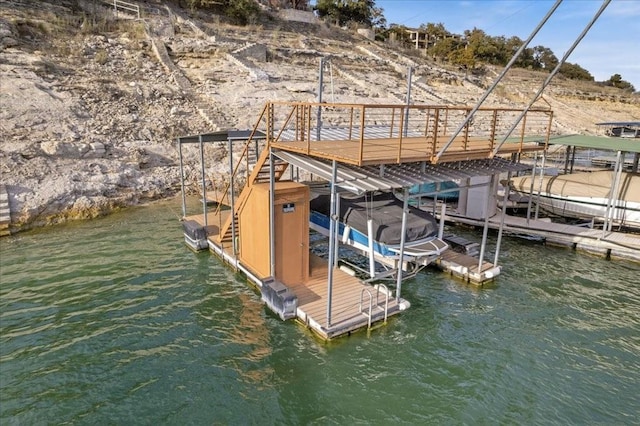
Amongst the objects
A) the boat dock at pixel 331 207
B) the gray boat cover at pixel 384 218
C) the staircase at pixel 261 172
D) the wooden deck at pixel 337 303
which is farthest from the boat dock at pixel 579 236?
the staircase at pixel 261 172

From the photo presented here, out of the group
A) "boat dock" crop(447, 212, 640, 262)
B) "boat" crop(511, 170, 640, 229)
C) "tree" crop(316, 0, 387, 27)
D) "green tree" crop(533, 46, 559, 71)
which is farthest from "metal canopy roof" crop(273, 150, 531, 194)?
"green tree" crop(533, 46, 559, 71)

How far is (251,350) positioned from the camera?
9.56 meters

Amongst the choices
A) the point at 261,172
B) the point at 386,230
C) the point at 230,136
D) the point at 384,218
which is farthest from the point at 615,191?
the point at 230,136

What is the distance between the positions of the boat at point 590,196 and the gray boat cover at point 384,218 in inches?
344

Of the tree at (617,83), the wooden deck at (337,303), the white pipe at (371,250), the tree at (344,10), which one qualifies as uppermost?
the tree at (344,10)

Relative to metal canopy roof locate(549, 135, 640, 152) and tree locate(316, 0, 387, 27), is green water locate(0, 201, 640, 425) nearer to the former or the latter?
metal canopy roof locate(549, 135, 640, 152)

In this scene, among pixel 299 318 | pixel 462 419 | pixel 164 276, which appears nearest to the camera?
pixel 462 419

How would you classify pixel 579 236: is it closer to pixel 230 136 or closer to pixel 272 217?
pixel 272 217

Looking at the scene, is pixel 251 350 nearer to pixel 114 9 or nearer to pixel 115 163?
pixel 115 163

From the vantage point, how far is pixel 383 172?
9680 mm

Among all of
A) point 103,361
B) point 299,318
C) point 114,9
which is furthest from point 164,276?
point 114,9

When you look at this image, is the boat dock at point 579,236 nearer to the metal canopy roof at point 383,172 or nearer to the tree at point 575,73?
the metal canopy roof at point 383,172

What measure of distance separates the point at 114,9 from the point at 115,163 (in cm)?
2435

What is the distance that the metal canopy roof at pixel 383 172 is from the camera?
9188mm
